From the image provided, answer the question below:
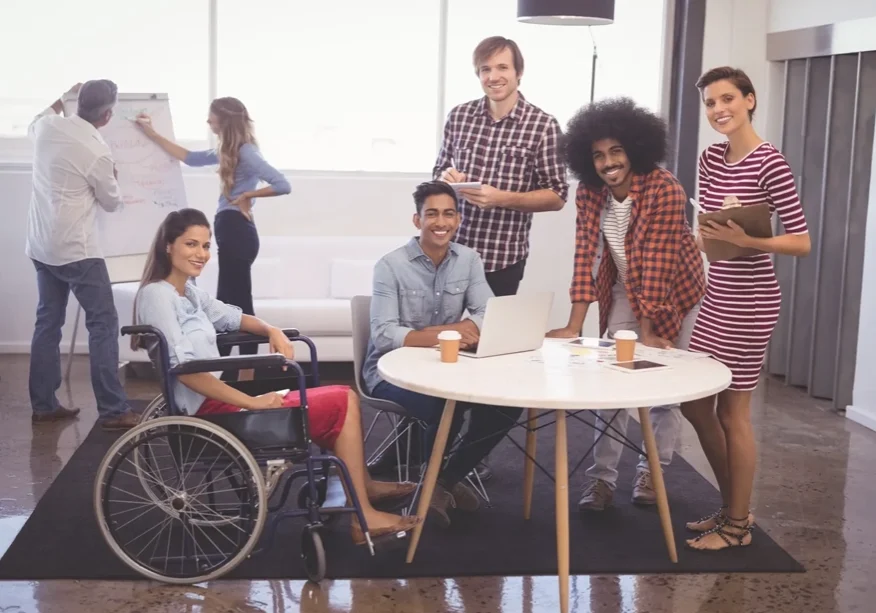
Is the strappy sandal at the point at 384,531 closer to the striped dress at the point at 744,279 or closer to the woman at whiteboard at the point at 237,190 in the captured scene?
the striped dress at the point at 744,279

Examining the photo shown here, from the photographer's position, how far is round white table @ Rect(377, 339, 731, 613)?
2859 mm

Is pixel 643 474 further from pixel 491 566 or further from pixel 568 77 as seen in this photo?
pixel 568 77

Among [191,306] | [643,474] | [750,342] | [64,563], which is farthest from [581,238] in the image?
[64,563]

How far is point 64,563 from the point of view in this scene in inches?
132

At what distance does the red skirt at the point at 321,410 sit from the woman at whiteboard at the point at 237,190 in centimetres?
210

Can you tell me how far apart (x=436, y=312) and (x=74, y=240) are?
1.94 metres

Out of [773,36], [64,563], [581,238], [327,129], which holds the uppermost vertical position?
[773,36]

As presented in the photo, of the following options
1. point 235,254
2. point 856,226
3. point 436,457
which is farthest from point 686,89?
point 436,457

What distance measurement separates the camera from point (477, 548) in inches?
139

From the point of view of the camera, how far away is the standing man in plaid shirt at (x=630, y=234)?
3602mm

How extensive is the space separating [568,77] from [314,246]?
2.07 m

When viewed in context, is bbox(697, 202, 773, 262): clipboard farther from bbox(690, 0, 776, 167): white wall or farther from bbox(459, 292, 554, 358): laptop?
bbox(690, 0, 776, 167): white wall

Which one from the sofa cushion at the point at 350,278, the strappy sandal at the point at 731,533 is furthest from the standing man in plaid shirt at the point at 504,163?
the sofa cushion at the point at 350,278

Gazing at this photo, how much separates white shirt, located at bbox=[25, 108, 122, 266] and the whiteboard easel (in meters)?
0.83
